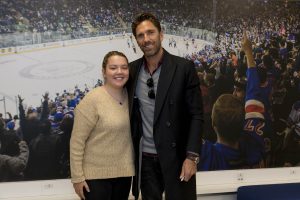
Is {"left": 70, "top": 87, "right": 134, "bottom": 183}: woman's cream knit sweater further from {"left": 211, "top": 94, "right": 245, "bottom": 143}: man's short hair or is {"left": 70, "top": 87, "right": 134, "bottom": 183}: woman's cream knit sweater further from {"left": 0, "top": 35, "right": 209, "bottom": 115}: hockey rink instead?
{"left": 211, "top": 94, "right": 245, "bottom": 143}: man's short hair

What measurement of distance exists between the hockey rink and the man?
1.84ft

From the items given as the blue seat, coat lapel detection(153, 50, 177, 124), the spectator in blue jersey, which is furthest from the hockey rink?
the blue seat

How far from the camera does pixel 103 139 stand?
1.59 meters

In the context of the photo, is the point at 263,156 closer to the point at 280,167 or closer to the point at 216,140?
the point at 280,167

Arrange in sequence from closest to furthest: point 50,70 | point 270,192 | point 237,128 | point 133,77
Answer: point 133,77 → point 50,70 → point 270,192 → point 237,128

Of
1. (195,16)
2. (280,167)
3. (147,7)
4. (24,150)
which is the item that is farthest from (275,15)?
(24,150)

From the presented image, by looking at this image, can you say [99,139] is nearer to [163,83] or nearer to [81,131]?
[81,131]

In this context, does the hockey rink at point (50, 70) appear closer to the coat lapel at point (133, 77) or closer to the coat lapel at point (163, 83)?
the coat lapel at point (133, 77)

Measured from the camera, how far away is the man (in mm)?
1533

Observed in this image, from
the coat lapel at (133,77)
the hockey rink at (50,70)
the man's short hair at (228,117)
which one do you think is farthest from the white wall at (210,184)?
the coat lapel at (133,77)

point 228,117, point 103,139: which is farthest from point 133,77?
point 228,117

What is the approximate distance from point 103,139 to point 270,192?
4.24 feet

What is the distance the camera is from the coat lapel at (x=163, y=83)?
152 cm

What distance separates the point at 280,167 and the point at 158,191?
1210 millimetres
